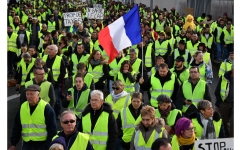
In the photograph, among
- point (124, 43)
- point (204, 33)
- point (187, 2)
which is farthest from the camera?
point (187, 2)

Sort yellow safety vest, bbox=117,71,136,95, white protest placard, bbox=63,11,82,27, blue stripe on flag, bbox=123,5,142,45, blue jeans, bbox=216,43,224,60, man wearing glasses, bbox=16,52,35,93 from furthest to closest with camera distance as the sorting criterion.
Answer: blue jeans, bbox=216,43,224,60, white protest placard, bbox=63,11,82,27, man wearing glasses, bbox=16,52,35,93, yellow safety vest, bbox=117,71,136,95, blue stripe on flag, bbox=123,5,142,45

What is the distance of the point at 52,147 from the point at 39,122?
1769mm

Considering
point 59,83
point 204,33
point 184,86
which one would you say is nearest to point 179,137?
point 184,86

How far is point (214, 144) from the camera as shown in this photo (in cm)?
582

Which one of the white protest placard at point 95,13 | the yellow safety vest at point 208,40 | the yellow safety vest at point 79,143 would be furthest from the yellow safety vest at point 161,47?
the yellow safety vest at point 79,143

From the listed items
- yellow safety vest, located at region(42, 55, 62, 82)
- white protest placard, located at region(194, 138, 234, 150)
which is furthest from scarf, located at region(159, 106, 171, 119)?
yellow safety vest, located at region(42, 55, 62, 82)

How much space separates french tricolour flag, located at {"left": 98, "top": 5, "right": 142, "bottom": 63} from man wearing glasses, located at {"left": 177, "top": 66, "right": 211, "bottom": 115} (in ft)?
4.89

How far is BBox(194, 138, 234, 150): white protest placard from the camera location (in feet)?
18.7

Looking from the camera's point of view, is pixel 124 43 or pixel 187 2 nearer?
pixel 124 43

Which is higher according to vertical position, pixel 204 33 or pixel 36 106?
pixel 204 33

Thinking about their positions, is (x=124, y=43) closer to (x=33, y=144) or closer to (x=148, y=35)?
(x=33, y=144)

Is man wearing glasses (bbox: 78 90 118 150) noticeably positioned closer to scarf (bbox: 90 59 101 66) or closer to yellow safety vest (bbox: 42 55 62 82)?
scarf (bbox: 90 59 101 66)

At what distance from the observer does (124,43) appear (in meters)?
9.70

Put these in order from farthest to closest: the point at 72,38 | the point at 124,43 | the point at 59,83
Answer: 1. the point at 72,38
2. the point at 59,83
3. the point at 124,43
